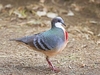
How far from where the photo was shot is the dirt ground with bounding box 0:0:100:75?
523cm

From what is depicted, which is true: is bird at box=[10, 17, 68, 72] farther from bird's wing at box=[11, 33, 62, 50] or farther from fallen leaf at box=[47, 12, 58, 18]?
fallen leaf at box=[47, 12, 58, 18]

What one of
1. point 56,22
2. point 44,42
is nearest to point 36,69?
point 44,42

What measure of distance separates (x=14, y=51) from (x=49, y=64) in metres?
0.98

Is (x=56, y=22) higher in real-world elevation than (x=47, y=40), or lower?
higher

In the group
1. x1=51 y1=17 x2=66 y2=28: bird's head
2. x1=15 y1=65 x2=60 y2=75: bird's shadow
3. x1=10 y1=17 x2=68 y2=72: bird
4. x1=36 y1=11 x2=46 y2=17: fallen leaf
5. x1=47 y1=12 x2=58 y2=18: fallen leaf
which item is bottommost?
x1=47 y1=12 x2=58 y2=18: fallen leaf

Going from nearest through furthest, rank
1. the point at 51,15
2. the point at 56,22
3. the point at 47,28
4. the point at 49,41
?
1. the point at 49,41
2. the point at 56,22
3. the point at 47,28
4. the point at 51,15

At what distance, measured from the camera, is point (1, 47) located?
6.08 meters

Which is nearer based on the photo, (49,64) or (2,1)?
(49,64)

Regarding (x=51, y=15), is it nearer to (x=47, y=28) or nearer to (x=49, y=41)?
(x=47, y=28)

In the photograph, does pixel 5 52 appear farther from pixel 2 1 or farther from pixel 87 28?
pixel 2 1

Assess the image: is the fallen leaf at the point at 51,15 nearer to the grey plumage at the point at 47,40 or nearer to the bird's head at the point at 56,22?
the bird's head at the point at 56,22

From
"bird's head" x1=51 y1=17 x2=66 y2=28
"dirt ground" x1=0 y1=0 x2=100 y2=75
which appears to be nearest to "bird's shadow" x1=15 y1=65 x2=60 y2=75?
"dirt ground" x1=0 y1=0 x2=100 y2=75

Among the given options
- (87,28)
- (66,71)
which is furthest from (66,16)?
(66,71)

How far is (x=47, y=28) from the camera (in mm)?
7051
